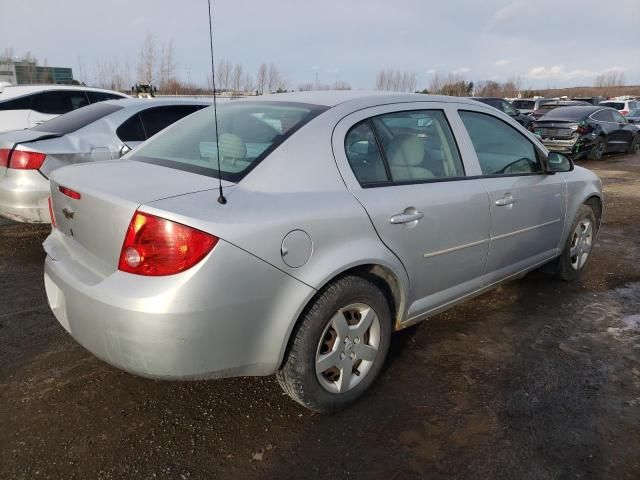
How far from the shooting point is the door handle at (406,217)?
102 inches

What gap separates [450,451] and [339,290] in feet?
2.96

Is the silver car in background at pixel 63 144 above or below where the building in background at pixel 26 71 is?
below

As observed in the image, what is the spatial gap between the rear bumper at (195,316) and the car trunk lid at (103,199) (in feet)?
0.45

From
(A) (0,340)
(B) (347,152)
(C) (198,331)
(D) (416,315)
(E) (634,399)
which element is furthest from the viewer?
(A) (0,340)

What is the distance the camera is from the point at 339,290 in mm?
2357

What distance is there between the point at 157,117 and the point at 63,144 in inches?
44.3

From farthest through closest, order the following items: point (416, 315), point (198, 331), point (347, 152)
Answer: point (416, 315) → point (347, 152) → point (198, 331)

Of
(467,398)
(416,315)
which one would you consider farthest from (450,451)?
(416,315)

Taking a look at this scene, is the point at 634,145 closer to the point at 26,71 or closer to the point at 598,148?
the point at 598,148

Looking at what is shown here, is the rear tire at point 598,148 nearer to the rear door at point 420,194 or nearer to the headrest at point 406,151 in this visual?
the rear door at point 420,194

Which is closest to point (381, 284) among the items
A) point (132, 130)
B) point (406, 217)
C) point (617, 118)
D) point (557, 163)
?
point (406, 217)

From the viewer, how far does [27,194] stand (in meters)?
4.46

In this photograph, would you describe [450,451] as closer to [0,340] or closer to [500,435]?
[500,435]

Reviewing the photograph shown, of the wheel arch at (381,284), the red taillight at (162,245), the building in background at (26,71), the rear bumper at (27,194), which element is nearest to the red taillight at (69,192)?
the red taillight at (162,245)
